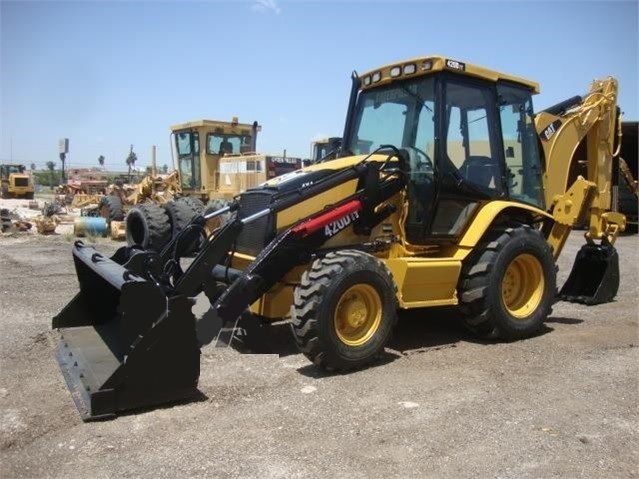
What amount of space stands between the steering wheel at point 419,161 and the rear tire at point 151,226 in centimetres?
562

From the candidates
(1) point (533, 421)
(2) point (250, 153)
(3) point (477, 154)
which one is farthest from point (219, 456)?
(2) point (250, 153)

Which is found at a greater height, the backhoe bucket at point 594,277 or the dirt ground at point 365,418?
the backhoe bucket at point 594,277

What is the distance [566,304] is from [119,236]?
10.8m

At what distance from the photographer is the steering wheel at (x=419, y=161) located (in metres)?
5.98

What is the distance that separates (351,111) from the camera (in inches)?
273

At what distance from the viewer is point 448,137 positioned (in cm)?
597

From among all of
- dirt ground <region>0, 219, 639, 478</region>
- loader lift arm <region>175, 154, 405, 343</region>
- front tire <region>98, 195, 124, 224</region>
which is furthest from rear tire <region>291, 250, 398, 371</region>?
front tire <region>98, 195, 124, 224</region>

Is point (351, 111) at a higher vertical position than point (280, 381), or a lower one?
higher

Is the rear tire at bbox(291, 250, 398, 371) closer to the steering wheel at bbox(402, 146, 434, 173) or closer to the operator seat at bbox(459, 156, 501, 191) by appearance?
the steering wheel at bbox(402, 146, 434, 173)

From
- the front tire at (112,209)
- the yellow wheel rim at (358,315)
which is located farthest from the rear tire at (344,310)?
the front tire at (112,209)

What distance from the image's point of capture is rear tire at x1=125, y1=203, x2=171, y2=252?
34.2 feet

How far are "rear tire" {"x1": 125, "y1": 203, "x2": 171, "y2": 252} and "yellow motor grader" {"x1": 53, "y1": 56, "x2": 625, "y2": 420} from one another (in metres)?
4.69

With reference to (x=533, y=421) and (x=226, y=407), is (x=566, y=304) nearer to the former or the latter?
(x=533, y=421)

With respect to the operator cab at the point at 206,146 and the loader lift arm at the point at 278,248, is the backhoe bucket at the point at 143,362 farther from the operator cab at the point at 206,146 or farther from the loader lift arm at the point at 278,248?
the operator cab at the point at 206,146
